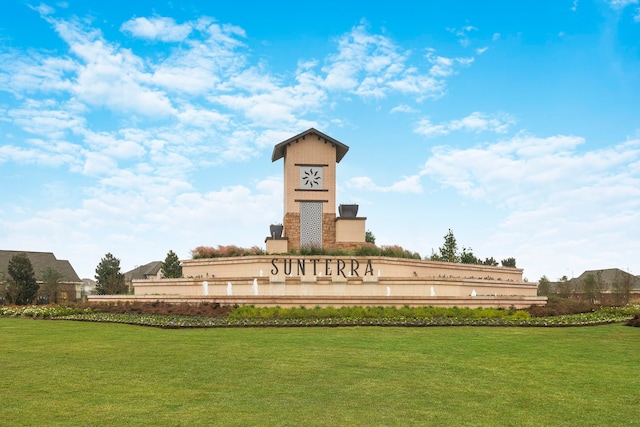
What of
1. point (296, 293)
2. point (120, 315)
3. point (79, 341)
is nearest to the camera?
point (79, 341)

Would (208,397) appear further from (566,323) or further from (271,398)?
(566,323)

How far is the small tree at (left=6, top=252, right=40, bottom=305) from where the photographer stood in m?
42.0

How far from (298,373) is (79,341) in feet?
24.8

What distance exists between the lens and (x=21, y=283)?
42375mm

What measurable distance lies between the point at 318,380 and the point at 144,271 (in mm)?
66888

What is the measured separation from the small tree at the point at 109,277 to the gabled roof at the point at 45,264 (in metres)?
5.03

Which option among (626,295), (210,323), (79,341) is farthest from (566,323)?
(626,295)

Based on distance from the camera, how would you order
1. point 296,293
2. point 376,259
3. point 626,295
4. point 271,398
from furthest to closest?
1. point 626,295
2. point 376,259
3. point 296,293
4. point 271,398

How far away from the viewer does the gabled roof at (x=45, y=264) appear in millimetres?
57688

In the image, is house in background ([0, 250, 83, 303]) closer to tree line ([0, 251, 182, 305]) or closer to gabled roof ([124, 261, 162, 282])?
tree line ([0, 251, 182, 305])

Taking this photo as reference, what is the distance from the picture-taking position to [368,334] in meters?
15.7

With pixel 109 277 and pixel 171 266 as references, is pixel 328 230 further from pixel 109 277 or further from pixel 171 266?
pixel 109 277

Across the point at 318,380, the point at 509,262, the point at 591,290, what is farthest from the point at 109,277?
the point at 318,380

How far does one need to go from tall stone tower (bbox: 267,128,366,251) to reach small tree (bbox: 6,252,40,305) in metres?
24.9
